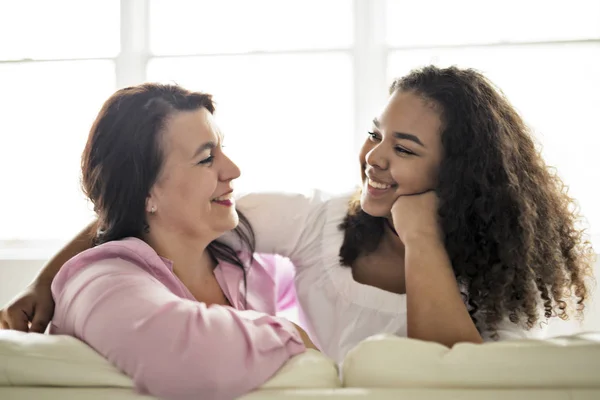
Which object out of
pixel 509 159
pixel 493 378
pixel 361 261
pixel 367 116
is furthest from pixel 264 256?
pixel 367 116

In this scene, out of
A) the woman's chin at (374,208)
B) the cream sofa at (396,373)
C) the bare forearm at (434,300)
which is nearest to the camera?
the cream sofa at (396,373)

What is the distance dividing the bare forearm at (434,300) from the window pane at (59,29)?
2.38 m

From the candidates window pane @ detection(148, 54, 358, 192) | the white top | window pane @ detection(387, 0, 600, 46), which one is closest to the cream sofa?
the white top

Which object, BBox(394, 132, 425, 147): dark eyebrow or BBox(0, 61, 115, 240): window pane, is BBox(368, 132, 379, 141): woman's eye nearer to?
BBox(394, 132, 425, 147): dark eyebrow

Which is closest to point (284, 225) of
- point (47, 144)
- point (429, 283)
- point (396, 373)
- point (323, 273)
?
point (323, 273)

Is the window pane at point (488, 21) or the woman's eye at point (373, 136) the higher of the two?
the window pane at point (488, 21)

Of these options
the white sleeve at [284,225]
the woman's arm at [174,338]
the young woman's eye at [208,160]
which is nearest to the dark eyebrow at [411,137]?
the white sleeve at [284,225]

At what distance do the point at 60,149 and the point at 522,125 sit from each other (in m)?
2.44

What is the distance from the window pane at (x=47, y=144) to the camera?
11.2 ft

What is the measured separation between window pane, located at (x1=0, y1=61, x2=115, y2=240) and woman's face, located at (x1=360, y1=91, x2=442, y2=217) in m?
2.09

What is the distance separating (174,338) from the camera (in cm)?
117

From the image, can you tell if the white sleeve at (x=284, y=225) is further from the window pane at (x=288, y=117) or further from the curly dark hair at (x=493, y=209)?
the window pane at (x=288, y=117)

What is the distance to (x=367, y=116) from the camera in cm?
321

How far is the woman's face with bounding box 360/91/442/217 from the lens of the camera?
167 centimetres
